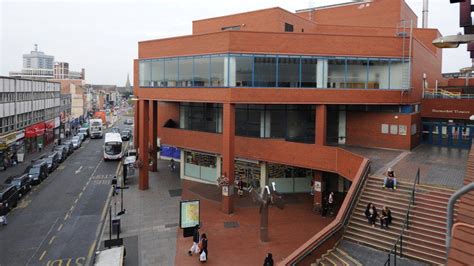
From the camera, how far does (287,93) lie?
24219mm

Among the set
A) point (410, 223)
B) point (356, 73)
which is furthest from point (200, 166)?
point (410, 223)

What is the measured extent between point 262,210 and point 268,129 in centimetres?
1054

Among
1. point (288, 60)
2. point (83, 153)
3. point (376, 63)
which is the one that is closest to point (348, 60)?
point (376, 63)

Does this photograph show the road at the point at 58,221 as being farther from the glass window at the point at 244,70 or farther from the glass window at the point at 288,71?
the glass window at the point at 288,71

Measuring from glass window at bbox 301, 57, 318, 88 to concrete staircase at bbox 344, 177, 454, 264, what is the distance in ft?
30.9

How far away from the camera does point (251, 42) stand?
23656 millimetres

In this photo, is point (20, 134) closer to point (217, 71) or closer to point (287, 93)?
point (217, 71)

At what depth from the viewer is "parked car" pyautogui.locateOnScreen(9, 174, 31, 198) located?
2734 centimetres

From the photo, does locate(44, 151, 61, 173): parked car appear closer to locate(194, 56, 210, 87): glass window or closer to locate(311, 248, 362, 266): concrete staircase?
locate(194, 56, 210, 87): glass window

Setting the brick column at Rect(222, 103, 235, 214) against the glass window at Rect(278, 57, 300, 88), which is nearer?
the brick column at Rect(222, 103, 235, 214)

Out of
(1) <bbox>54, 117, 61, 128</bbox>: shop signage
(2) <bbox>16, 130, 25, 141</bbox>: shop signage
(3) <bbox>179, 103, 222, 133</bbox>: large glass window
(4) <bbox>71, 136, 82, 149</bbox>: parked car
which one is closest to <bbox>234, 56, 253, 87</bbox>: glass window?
(3) <bbox>179, 103, 222, 133</bbox>: large glass window

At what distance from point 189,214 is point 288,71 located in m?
11.8

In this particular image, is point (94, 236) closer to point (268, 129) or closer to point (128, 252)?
point (128, 252)

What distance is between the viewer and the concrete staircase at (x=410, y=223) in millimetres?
13742
